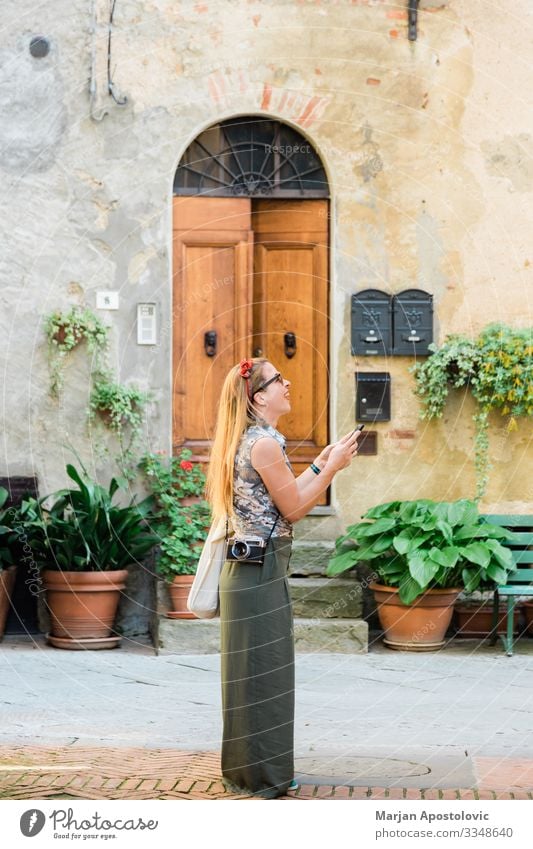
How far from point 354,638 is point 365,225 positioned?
281 centimetres

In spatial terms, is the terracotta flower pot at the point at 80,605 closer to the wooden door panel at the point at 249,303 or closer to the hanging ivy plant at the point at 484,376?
the wooden door panel at the point at 249,303

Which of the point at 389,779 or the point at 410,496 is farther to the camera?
the point at 410,496

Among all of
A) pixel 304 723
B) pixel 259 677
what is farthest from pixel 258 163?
pixel 259 677

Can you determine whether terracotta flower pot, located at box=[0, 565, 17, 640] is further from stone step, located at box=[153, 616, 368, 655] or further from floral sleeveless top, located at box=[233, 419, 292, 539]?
floral sleeveless top, located at box=[233, 419, 292, 539]

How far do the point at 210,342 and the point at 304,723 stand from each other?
11.4 feet

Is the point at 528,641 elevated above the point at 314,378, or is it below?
below

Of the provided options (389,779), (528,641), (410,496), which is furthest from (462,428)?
(389,779)

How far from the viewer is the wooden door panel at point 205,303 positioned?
349 inches

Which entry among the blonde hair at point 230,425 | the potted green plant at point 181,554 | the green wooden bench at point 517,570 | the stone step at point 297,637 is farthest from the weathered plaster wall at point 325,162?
the blonde hair at point 230,425

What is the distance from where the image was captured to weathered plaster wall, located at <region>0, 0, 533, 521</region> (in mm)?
8648

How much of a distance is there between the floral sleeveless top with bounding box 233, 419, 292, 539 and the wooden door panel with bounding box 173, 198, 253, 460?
416 cm

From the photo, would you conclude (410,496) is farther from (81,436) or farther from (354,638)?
(81,436)

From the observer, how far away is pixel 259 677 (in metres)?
4.61

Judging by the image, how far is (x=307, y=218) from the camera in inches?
354
